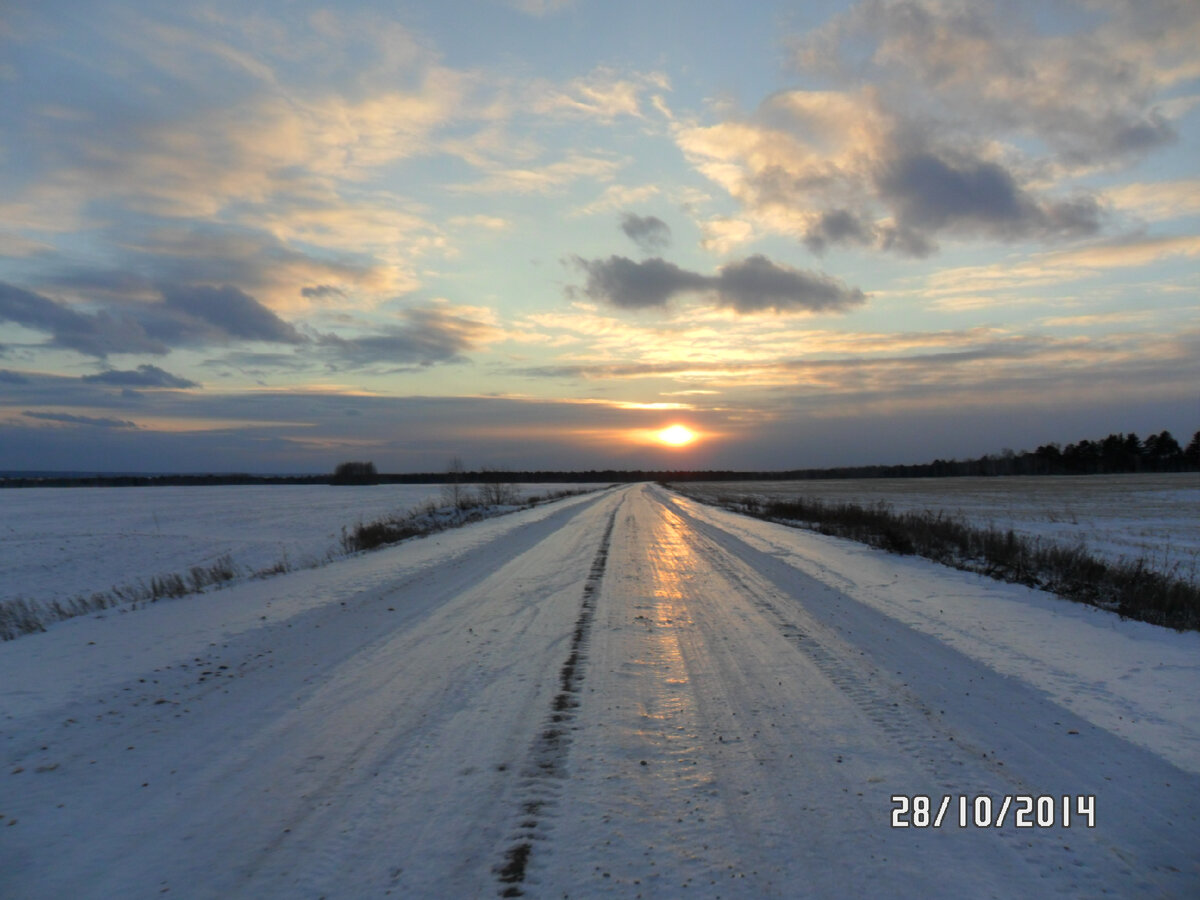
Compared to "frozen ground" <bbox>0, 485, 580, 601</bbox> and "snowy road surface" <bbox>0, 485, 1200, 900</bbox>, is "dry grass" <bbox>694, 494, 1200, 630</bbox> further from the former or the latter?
"frozen ground" <bbox>0, 485, 580, 601</bbox>

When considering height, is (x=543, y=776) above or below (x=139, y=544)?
above

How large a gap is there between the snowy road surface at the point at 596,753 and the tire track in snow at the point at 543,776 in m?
0.02

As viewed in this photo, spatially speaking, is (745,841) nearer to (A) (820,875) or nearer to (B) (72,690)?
(A) (820,875)

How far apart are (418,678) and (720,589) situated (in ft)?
21.7

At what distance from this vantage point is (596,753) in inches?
200

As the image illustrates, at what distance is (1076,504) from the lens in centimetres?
4684

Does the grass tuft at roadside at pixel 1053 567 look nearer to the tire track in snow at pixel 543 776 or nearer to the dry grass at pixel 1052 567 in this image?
the dry grass at pixel 1052 567

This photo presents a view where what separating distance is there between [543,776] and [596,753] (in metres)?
0.54

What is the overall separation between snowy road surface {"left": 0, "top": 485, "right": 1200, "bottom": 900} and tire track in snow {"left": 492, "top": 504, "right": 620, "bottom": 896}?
2cm

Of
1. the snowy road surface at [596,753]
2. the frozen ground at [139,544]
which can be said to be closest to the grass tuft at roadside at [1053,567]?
the snowy road surface at [596,753]

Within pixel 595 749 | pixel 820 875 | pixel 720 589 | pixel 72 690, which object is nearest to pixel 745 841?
pixel 820 875

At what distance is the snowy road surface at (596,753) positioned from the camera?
12.0 ft
